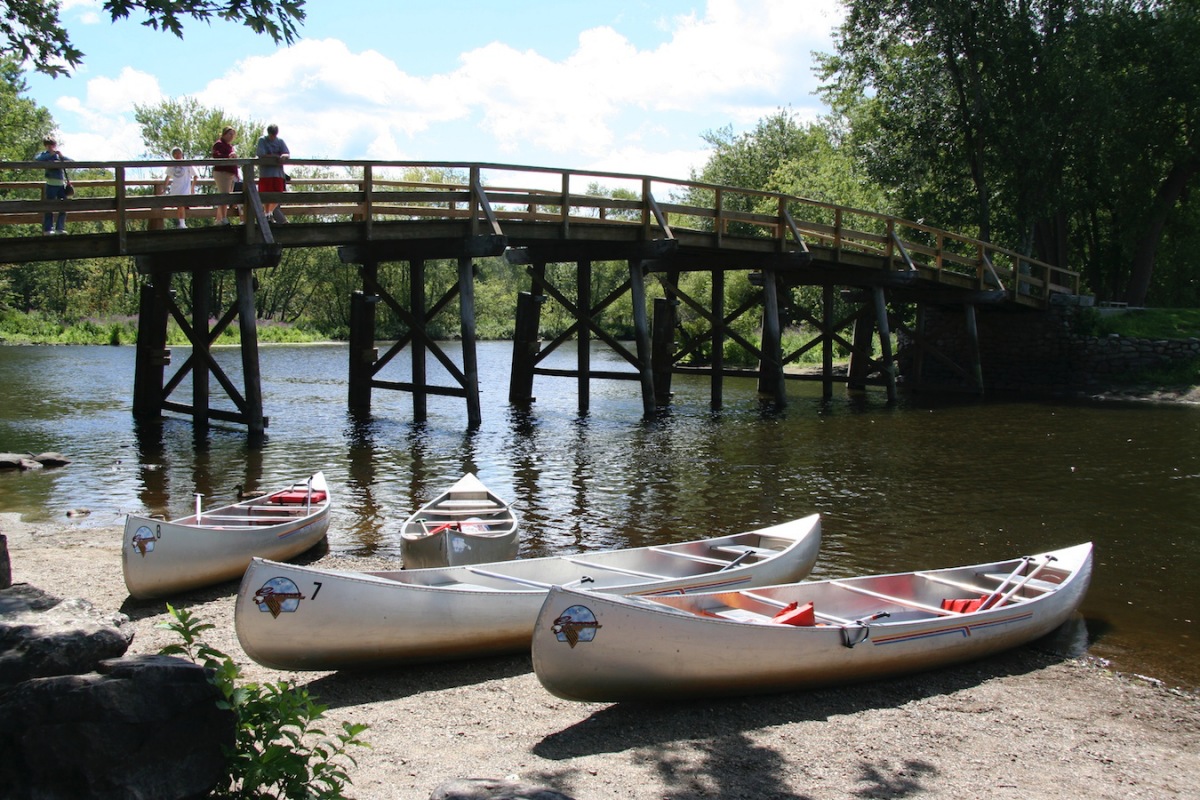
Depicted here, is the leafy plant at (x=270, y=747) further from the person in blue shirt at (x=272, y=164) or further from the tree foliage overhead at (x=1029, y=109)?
the tree foliage overhead at (x=1029, y=109)

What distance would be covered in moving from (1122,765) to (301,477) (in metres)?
11.3

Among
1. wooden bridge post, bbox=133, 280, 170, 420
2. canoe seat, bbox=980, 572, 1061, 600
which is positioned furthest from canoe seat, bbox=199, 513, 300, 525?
wooden bridge post, bbox=133, 280, 170, 420

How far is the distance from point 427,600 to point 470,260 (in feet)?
43.3

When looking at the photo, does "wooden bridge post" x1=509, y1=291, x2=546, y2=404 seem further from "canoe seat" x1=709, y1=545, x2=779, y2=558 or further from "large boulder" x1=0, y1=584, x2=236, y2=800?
"large boulder" x1=0, y1=584, x2=236, y2=800

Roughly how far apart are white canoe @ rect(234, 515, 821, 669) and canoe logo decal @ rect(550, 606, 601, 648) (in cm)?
129

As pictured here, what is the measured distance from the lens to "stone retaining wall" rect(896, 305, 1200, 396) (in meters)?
28.8

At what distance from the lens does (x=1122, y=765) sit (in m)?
6.27

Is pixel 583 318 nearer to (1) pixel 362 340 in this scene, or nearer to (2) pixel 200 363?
(1) pixel 362 340

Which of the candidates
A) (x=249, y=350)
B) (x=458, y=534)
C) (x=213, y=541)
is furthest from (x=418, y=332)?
(x=458, y=534)

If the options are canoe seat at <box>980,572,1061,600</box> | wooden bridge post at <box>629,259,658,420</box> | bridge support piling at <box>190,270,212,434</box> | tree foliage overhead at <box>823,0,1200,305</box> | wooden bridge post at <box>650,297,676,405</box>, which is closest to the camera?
canoe seat at <box>980,572,1061,600</box>

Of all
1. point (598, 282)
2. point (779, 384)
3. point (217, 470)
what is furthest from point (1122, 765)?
point (598, 282)

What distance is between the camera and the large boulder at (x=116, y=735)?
421 centimetres

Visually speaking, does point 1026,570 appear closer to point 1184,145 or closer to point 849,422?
point 849,422

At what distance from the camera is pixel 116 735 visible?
429 cm
